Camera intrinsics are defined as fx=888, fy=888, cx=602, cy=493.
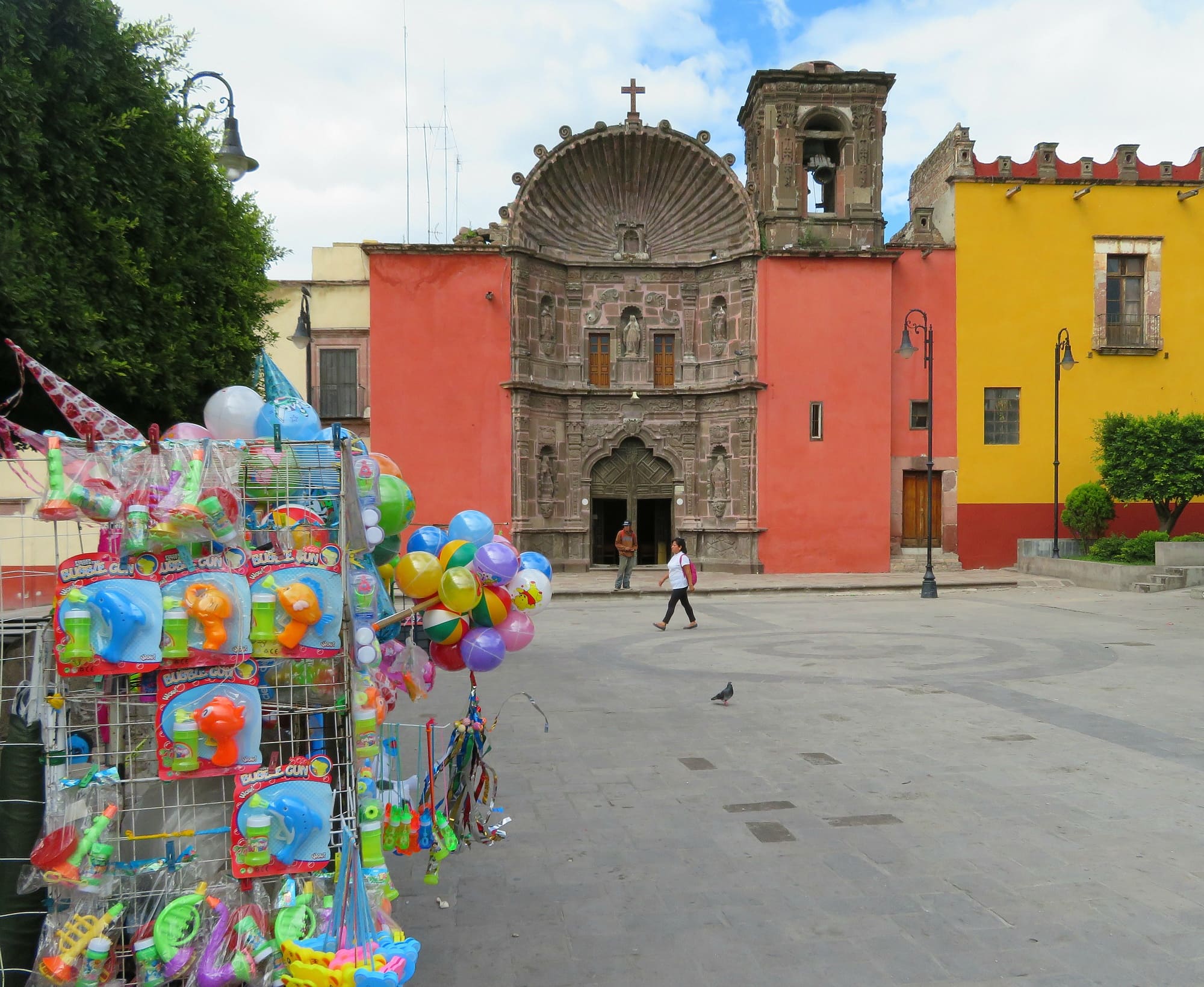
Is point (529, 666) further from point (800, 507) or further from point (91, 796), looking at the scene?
point (800, 507)

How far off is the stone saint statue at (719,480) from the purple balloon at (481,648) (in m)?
21.5

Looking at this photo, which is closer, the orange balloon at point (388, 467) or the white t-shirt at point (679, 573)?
the orange balloon at point (388, 467)

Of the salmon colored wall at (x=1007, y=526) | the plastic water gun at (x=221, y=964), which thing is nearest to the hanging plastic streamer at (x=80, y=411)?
the plastic water gun at (x=221, y=964)

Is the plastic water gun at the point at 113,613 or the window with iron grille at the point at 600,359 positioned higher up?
the window with iron grille at the point at 600,359

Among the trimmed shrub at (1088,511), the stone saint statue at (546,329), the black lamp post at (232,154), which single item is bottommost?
the trimmed shrub at (1088,511)

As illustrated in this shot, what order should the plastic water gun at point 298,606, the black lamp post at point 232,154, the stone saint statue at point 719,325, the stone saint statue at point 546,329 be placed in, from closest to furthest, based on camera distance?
1. the plastic water gun at point 298,606
2. the black lamp post at point 232,154
3. the stone saint statue at point 546,329
4. the stone saint statue at point 719,325

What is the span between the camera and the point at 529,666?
1129cm

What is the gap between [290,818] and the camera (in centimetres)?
342

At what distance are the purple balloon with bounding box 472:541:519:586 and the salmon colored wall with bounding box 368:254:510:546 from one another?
64.7 feet

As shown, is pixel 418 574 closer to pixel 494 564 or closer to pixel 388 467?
pixel 494 564

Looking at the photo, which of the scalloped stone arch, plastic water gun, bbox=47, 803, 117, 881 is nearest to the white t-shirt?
plastic water gun, bbox=47, 803, 117, 881

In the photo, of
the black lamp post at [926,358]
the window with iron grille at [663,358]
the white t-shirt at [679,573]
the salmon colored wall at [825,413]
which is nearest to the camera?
the white t-shirt at [679,573]

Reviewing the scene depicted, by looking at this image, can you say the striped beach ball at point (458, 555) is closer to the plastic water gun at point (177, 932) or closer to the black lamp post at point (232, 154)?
the plastic water gun at point (177, 932)

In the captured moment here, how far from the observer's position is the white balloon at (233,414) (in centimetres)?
418
